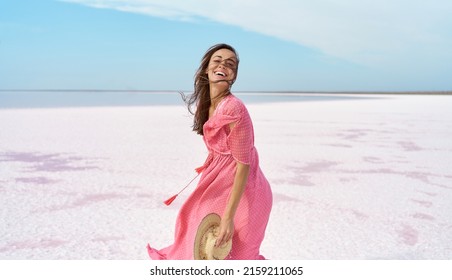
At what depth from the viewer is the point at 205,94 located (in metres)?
1.71

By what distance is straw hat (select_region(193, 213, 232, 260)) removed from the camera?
1.62 m

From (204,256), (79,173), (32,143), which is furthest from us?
(32,143)

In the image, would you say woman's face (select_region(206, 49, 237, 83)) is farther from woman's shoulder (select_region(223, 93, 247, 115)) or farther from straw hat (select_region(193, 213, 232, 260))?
straw hat (select_region(193, 213, 232, 260))

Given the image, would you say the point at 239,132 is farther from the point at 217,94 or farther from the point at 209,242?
the point at 209,242

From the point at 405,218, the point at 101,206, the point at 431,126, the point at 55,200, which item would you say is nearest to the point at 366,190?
the point at 405,218

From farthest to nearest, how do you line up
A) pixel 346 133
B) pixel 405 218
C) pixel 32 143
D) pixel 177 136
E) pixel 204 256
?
pixel 346 133 → pixel 177 136 → pixel 32 143 → pixel 405 218 → pixel 204 256

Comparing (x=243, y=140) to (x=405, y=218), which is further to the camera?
(x=405, y=218)

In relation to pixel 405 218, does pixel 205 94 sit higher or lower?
higher

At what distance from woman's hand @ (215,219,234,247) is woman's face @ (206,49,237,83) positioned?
1.55 ft

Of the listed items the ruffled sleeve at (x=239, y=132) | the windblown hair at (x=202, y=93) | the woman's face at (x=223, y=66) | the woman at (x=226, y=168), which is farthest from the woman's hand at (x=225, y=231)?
the woman's face at (x=223, y=66)

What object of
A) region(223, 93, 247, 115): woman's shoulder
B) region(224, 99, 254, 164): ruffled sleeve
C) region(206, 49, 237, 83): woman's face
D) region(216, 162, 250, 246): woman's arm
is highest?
region(206, 49, 237, 83): woman's face

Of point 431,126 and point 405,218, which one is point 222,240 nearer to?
point 405,218

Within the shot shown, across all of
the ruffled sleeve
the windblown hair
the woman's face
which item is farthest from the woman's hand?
the woman's face

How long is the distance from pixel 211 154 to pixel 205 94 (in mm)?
216
